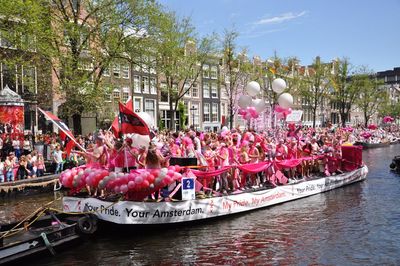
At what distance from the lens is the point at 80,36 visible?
84.8ft

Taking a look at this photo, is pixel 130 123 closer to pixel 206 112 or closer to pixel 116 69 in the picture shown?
pixel 116 69

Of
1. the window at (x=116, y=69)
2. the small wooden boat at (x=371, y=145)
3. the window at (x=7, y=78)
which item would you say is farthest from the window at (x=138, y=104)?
the small wooden boat at (x=371, y=145)

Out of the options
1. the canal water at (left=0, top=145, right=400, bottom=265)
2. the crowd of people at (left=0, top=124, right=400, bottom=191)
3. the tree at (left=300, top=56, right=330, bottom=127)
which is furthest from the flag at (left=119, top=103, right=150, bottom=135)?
the tree at (left=300, top=56, right=330, bottom=127)

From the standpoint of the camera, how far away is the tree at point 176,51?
106 ft

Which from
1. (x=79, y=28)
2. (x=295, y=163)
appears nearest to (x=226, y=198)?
(x=295, y=163)

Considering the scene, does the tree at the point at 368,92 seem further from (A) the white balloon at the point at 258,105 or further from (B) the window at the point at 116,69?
(A) the white balloon at the point at 258,105

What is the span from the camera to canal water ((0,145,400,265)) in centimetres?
1001

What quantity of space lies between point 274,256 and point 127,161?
4892 millimetres

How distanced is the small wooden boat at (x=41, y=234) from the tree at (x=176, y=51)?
20010mm

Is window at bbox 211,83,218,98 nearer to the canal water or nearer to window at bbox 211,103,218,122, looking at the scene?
window at bbox 211,103,218,122

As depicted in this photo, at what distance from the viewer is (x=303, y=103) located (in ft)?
247

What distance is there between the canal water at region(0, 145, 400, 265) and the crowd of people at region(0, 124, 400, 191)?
73.2 inches

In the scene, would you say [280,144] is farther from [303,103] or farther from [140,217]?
[303,103]

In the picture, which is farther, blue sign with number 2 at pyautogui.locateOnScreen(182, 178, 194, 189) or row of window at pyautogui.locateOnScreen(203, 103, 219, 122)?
row of window at pyautogui.locateOnScreen(203, 103, 219, 122)
